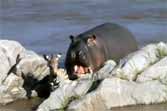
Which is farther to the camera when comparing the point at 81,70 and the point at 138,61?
the point at 81,70

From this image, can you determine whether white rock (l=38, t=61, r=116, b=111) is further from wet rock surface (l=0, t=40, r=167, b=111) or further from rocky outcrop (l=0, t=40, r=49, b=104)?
rocky outcrop (l=0, t=40, r=49, b=104)

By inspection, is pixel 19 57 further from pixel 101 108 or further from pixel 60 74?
pixel 101 108

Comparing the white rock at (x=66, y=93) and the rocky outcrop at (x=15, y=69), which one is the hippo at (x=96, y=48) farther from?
the rocky outcrop at (x=15, y=69)

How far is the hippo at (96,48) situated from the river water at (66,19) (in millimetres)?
1937

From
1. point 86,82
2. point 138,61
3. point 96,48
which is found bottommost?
point 86,82

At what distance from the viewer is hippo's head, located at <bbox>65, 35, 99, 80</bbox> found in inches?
556

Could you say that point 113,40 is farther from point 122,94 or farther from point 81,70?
point 122,94

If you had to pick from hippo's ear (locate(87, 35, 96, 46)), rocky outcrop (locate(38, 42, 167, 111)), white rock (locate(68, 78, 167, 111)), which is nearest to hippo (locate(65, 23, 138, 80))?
hippo's ear (locate(87, 35, 96, 46))

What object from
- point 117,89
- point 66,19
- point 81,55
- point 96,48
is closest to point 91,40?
point 96,48

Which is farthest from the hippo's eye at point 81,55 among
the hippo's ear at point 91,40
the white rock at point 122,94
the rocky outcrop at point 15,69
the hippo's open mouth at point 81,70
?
the white rock at point 122,94

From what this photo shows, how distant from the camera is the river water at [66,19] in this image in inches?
737

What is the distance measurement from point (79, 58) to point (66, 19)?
26.6 feet

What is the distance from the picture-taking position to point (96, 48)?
1478 centimetres

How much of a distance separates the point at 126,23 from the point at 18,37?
3271mm
